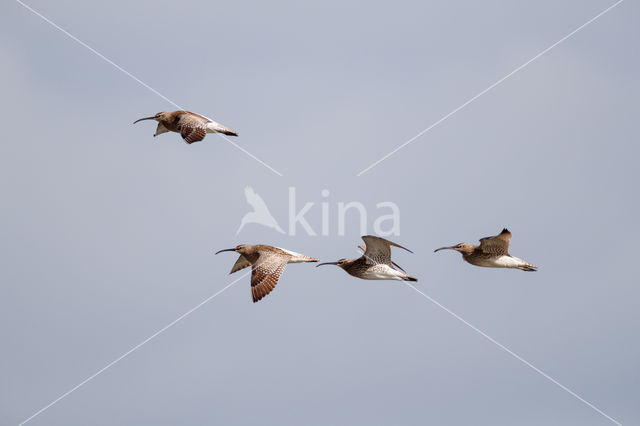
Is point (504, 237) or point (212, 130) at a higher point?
point (212, 130)

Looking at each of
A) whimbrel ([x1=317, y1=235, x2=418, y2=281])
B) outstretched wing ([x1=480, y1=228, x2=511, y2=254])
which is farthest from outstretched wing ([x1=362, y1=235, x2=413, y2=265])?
outstretched wing ([x1=480, y1=228, x2=511, y2=254])

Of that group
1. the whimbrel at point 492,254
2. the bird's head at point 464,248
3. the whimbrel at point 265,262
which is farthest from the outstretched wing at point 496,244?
the whimbrel at point 265,262

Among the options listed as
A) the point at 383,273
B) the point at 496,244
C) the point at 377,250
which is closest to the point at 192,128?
the point at 377,250

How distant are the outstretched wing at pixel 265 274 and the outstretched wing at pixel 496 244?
6231 millimetres

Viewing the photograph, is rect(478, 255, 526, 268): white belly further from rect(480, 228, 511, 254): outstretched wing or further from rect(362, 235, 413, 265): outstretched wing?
rect(362, 235, 413, 265): outstretched wing

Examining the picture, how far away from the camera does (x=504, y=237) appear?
126 feet

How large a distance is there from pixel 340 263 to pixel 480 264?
4.47 m

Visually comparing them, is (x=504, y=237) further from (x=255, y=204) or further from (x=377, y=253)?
(x=255, y=204)

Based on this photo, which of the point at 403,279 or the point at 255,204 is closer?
the point at 403,279

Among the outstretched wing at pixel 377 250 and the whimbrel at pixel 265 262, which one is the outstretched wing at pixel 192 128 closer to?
the whimbrel at pixel 265 262

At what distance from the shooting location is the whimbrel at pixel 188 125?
38453mm

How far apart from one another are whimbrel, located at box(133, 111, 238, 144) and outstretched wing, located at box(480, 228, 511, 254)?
838 cm

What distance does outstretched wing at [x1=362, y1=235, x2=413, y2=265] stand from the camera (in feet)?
121

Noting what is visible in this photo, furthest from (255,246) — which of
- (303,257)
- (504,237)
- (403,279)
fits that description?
(504,237)
